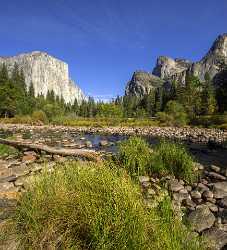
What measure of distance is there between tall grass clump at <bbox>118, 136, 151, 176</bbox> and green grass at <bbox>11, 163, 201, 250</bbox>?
5.72 meters

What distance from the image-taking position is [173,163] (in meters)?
11.8

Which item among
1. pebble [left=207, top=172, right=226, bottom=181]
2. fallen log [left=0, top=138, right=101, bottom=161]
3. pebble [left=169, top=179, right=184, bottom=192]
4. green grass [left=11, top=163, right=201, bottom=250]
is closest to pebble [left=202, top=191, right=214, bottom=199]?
pebble [left=169, top=179, right=184, bottom=192]

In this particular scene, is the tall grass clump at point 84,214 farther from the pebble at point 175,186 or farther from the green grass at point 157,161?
the green grass at point 157,161

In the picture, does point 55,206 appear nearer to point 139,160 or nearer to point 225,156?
point 139,160

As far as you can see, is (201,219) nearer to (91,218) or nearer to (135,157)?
(91,218)

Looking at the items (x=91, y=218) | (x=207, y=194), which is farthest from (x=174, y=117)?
(x=91, y=218)

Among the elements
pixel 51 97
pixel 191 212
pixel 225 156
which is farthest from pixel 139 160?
pixel 51 97

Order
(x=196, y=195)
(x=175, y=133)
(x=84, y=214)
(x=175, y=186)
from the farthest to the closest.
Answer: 1. (x=175, y=133)
2. (x=175, y=186)
3. (x=196, y=195)
4. (x=84, y=214)

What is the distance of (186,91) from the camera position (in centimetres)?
8544

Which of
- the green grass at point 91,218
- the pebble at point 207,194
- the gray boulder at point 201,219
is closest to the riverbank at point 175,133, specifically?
the pebble at point 207,194

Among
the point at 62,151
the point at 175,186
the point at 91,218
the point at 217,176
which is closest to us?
the point at 91,218

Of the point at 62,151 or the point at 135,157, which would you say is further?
the point at 62,151

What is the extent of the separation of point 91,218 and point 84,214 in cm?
17

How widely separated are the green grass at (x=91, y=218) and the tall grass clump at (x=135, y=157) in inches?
225
